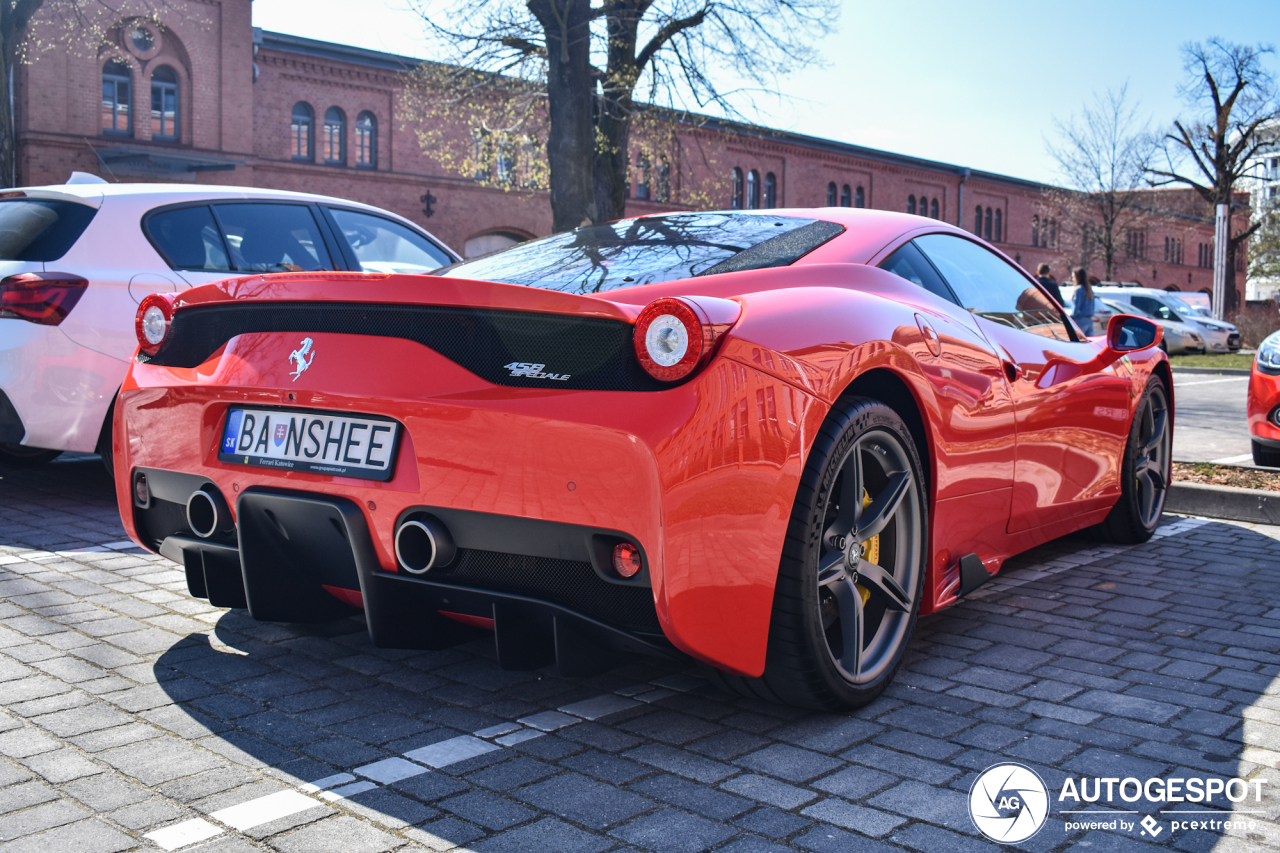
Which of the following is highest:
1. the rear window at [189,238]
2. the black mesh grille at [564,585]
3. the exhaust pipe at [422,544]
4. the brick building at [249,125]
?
the brick building at [249,125]

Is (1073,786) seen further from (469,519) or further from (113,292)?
(113,292)

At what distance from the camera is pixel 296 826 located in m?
2.18

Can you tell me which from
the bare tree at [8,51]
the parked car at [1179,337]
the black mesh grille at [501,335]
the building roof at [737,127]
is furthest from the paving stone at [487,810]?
the parked car at [1179,337]

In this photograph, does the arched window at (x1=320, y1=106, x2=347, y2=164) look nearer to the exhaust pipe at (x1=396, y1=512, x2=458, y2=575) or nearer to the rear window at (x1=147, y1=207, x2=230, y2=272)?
the rear window at (x1=147, y1=207, x2=230, y2=272)

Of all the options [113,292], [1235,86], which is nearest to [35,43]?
[113,292]

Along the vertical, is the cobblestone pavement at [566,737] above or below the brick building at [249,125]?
below

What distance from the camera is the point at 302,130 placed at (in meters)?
32.8

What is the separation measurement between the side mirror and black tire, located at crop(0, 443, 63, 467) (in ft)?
19.2

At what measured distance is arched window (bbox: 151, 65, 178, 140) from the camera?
95.9 ft

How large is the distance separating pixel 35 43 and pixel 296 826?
94.2 ft

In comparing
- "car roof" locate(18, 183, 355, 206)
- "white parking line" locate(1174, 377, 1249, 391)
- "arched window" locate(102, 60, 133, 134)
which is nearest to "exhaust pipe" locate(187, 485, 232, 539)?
"car roof" locate(18, 183, 355, 206)

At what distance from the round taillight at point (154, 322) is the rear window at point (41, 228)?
8.05ft

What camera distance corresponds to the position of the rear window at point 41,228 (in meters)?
5.26

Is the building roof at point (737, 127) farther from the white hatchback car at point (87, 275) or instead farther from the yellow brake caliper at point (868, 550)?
the yellow brake caliper at point (868, 550)
